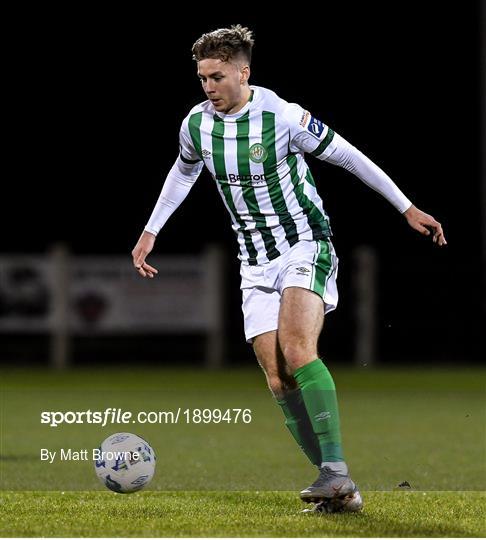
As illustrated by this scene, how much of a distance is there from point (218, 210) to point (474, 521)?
1777cm

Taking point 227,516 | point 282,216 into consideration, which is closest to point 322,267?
point 282,216

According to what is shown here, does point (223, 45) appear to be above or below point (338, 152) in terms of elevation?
above

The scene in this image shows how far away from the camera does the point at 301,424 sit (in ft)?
17.3

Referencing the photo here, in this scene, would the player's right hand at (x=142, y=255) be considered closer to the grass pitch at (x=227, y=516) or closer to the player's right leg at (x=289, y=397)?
the player's right leg at (x=289, y=397)

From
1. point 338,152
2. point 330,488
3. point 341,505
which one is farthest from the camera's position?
point 338,152

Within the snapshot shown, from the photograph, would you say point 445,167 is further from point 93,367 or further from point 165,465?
point 165,465

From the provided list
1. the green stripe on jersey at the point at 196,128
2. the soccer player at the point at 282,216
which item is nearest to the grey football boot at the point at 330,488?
the soccer player at the point at 282,216

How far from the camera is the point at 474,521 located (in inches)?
189

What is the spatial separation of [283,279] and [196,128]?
76 centimetres

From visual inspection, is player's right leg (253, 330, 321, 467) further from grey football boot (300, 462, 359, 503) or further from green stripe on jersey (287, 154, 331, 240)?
green stripe on jersey (287, 154, 331, 240)

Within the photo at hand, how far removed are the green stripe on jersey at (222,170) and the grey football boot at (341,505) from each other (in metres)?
1.08

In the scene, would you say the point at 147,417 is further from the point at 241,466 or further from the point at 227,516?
the point at 227,516

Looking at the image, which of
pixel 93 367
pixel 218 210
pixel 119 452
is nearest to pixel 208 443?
pixel 119 452

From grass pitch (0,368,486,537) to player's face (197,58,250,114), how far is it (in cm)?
171
